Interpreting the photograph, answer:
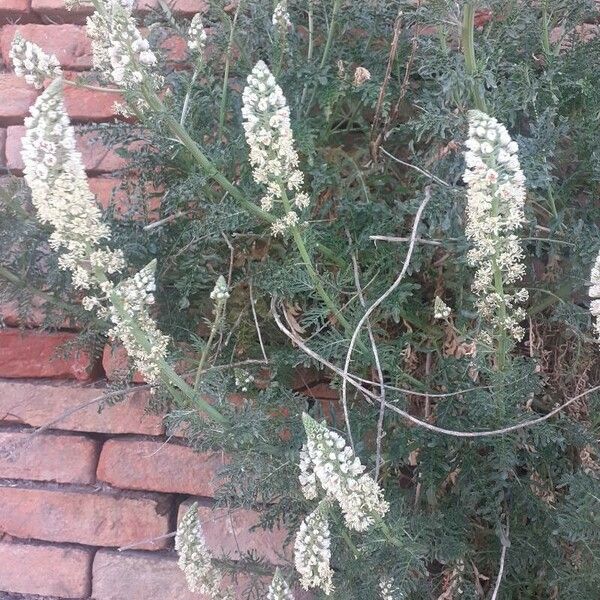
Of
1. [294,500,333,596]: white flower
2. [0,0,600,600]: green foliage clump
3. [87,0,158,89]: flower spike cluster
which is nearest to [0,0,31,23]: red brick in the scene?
[0,0,600,600]: green foliage clump

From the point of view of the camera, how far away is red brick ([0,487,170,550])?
1.45 metres

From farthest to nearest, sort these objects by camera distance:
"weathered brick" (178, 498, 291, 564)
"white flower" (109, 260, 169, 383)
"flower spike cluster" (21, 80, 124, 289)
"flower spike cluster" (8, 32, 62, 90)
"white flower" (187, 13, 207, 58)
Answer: "weathered brick" (178, 498, 291, 564) < "white flower" (187, 13, 207, 58) < "flower spike cluster" (8, 32, 62, 90) < "white flower" (109, 260, 169, 383) < "flower spike cluster" (21, 80, 124, 289)

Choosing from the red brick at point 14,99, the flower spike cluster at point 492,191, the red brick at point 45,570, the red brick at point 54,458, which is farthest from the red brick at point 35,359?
the flower spike cluster at point 492,191

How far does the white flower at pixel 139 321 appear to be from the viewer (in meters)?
0.93

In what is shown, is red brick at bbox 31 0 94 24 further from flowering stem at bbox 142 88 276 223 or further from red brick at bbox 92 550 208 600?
red brick at bbox 92 550 208 600

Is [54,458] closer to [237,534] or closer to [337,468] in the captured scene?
[237,534]

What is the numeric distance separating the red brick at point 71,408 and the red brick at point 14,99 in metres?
0.54

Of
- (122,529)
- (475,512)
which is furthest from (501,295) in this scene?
(122,529)

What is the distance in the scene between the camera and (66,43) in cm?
154

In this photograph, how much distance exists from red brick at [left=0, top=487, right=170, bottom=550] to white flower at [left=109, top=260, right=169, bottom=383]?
1.90ft

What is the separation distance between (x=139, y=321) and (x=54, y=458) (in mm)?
669

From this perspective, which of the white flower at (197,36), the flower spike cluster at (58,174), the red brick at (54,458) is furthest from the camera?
the red brick at (54,458)

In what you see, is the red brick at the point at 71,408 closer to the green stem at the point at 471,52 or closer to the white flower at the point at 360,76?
the white flower at the point at 360,76

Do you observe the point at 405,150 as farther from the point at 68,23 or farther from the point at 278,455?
the point at 68,23
